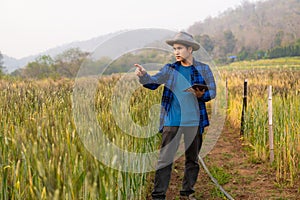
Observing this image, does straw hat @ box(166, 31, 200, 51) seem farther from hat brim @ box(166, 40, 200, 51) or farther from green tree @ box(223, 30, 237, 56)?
green tree @ box(223, 30, 237, 56)

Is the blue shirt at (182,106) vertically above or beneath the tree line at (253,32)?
beneath

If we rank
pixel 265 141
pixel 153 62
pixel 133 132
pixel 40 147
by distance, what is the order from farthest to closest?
pixel 265 141
pixel 153 62
pixel 133 132
pixel 40 147

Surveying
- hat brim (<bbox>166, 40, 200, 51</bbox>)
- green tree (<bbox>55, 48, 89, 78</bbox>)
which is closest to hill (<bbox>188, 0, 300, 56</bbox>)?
green tree (<bbox>55, 48, 89, 78</bbox>)

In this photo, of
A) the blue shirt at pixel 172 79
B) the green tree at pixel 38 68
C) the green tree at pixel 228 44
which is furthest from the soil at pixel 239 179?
the green tree at pixel 228 44

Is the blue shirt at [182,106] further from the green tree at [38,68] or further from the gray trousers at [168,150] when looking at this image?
the green tree at [38,68]

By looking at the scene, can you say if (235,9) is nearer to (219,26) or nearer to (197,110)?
(219,26)

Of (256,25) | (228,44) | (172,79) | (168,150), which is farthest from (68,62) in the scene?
(256,25)

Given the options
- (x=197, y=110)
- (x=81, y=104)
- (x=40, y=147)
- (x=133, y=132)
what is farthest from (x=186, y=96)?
(x=40, y=147)

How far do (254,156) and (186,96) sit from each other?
219 centimetres

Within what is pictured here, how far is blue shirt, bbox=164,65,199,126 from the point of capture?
115 inches

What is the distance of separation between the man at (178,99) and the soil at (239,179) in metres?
0.58

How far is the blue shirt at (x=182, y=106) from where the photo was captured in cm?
293

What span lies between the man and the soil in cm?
58

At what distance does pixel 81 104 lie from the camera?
263 centimetres
